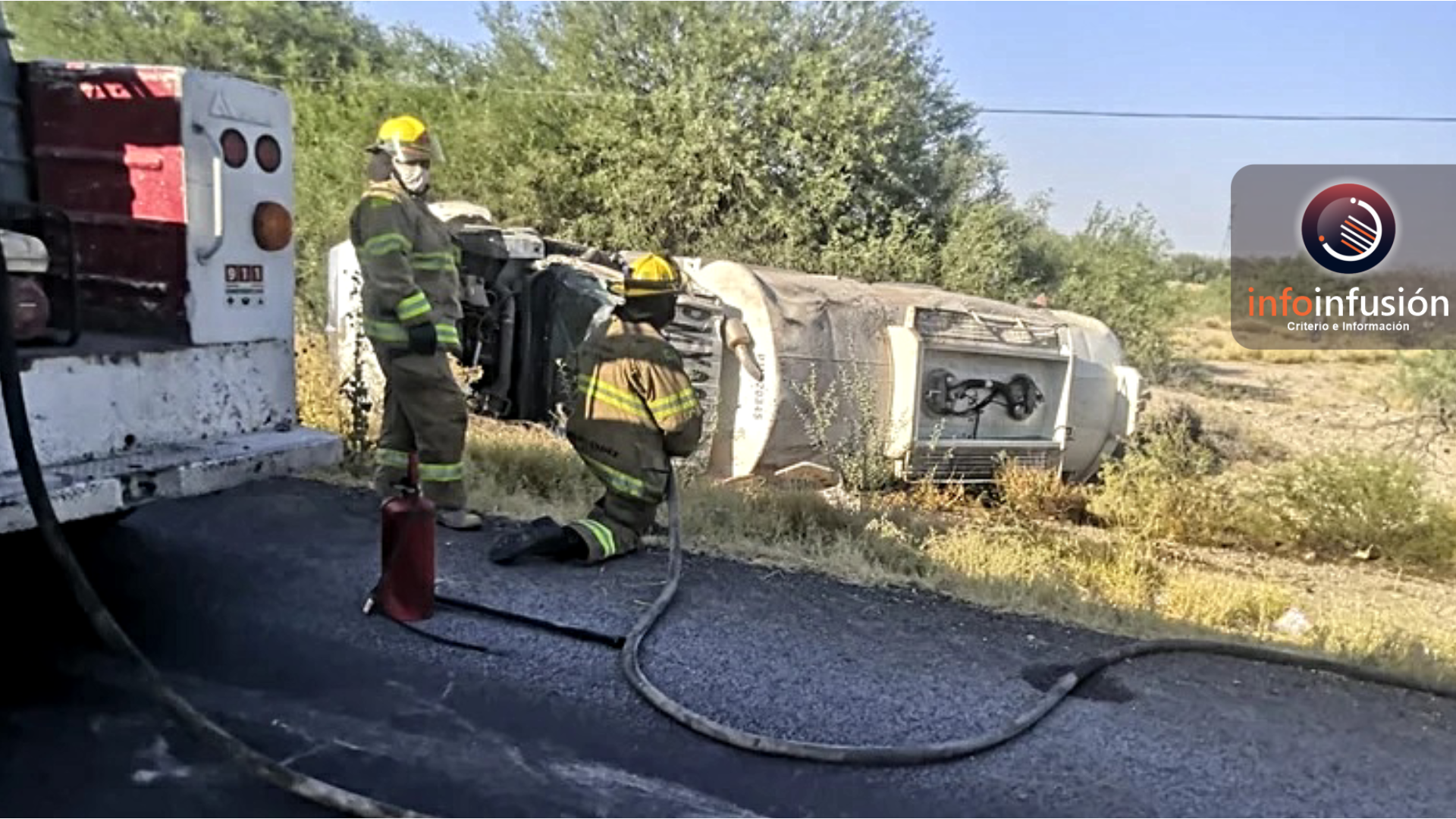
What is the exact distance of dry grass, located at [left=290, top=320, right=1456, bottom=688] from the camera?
4875mm

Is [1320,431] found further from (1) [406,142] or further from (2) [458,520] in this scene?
(1) [406,142]

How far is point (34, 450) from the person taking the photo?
3.37m

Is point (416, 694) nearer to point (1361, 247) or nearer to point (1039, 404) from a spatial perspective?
point (1039, 404)

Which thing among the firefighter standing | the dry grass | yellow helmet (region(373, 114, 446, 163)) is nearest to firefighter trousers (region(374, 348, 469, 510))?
the firefighter standing

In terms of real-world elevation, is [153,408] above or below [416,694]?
above

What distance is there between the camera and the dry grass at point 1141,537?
4.88 meters

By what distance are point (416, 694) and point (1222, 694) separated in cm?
245

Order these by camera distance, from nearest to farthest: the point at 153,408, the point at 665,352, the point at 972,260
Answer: the point at 153,408
the point at 665,352
the point at 972,260

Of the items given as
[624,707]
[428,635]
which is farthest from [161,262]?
[624,707]

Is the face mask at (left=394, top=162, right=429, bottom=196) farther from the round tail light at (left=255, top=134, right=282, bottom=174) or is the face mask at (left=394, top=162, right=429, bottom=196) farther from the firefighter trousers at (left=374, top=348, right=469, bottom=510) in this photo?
the round tail light at (left=255, top=134, right=282, bottom=174)

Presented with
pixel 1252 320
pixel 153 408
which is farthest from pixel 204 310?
pixel 1252 320

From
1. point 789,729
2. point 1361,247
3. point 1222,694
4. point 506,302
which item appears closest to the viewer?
point 789,729

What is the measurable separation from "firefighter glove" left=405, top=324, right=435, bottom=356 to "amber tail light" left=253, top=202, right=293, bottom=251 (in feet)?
2.53

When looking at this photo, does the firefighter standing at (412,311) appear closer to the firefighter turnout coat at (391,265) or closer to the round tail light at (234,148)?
the firefighter turnout coat at (391,265)
